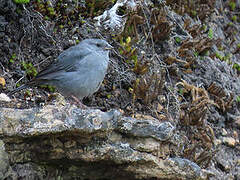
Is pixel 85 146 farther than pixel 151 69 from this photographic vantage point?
No

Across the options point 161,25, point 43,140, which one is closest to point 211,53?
point 161,25

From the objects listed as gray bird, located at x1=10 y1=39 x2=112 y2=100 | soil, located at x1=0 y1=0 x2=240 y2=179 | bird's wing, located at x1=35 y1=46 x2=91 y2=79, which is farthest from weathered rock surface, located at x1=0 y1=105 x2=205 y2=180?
bird's wing, located at x1=35 y1=46 x2=91 y2=79

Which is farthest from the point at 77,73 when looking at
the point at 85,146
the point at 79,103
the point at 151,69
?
the point at 151,69

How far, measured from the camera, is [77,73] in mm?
4605

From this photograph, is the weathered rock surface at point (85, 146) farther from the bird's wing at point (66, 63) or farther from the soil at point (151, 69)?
the bird's wing at point (66, 63)

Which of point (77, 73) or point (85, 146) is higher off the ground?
point (77, 73)

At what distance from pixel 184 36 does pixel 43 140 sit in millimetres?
4989

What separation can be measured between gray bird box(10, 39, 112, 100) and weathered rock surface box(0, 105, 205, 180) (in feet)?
3.59

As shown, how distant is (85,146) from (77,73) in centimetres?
139

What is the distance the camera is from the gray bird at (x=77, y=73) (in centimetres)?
456

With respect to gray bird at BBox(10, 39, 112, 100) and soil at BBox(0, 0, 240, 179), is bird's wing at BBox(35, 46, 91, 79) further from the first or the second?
soil at BBox(0, 0, 240, 179)

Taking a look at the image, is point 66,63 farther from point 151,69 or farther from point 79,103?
point 151,69

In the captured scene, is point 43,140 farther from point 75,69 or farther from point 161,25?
point 161,25

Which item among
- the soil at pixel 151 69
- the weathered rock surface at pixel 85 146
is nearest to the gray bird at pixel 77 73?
the soil at pixel 151 69
